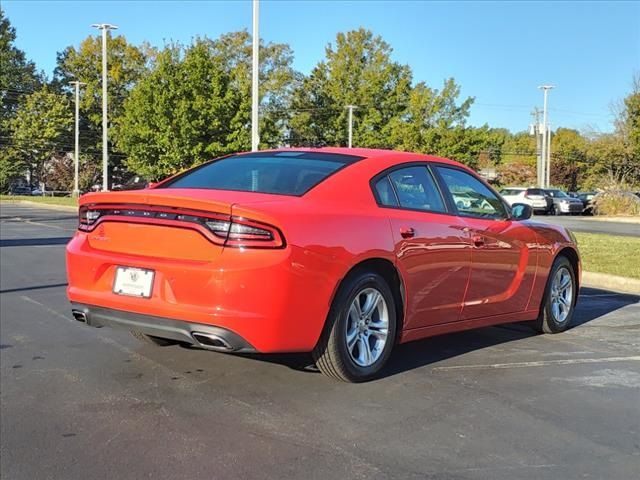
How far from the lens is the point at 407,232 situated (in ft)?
14.9

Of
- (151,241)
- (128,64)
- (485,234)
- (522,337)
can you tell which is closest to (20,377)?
(151,241)

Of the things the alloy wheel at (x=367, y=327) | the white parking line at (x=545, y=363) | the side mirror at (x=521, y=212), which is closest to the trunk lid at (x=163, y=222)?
the alloy wheel at (x=367, y=327)

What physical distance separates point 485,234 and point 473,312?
62 centimetres

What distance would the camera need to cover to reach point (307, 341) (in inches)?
156

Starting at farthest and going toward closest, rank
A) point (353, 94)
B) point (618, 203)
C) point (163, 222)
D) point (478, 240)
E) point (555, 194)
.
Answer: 1. point (353, 94)
2. point (555, 194)
3. point (618, 203)
4. point (478, 240)
5. point (163, 222)

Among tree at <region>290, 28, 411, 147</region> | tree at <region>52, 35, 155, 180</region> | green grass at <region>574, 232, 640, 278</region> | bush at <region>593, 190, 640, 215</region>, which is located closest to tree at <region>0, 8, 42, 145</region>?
tree at <region>52, 35, 155, 180</region>

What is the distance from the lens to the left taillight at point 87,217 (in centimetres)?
441

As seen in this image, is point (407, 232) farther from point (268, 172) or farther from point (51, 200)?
point (51, 200)

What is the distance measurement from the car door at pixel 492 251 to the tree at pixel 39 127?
60.1m

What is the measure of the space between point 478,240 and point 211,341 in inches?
92.0

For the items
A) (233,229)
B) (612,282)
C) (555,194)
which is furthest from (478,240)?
(555,194)

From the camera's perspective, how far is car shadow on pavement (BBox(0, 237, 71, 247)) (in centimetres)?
1394

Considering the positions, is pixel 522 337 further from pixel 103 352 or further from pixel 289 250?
pixel 103 352

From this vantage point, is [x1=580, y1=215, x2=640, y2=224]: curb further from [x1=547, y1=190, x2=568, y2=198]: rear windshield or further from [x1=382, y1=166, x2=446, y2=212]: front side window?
[x1=382, y1=166, x2=446, y2=212]: front side window
